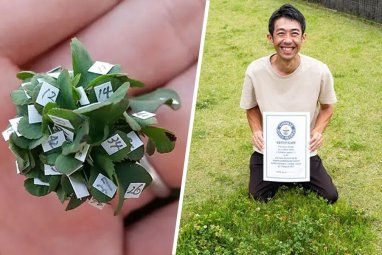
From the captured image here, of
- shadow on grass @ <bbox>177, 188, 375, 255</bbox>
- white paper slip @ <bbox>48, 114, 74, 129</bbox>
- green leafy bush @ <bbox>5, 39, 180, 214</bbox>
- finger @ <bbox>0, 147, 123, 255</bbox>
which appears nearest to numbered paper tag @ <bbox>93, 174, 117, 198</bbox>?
green leafy bush @ <bbox>5, 39, 180, 214</bbox>

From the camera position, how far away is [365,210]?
1.96m

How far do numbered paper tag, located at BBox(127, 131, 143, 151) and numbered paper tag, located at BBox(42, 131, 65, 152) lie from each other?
103 millimetres

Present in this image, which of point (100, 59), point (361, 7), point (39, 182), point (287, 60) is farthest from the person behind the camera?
point (361, 7)

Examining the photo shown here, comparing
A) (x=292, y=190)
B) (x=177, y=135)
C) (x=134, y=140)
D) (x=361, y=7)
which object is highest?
(x=134, y=140)

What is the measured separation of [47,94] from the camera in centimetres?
94

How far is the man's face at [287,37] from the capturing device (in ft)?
6.18

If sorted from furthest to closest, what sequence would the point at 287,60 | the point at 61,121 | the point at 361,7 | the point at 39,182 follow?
the point at 361,7 → the point at 287,60 → the point at 39,182 → the point at 61,121

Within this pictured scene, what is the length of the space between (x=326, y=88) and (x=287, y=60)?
0.51 feet

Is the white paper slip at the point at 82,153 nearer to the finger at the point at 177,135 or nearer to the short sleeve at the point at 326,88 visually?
the finger at the point at 177,135

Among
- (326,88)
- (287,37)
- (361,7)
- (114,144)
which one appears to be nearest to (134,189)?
(114,144)

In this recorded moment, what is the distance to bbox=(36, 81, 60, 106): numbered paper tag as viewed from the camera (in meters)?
0.93

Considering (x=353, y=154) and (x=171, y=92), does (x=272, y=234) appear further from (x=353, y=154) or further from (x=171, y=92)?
(x=171, y=92)

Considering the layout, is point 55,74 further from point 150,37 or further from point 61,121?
point 150,37

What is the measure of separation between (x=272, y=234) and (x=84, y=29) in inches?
35.5
